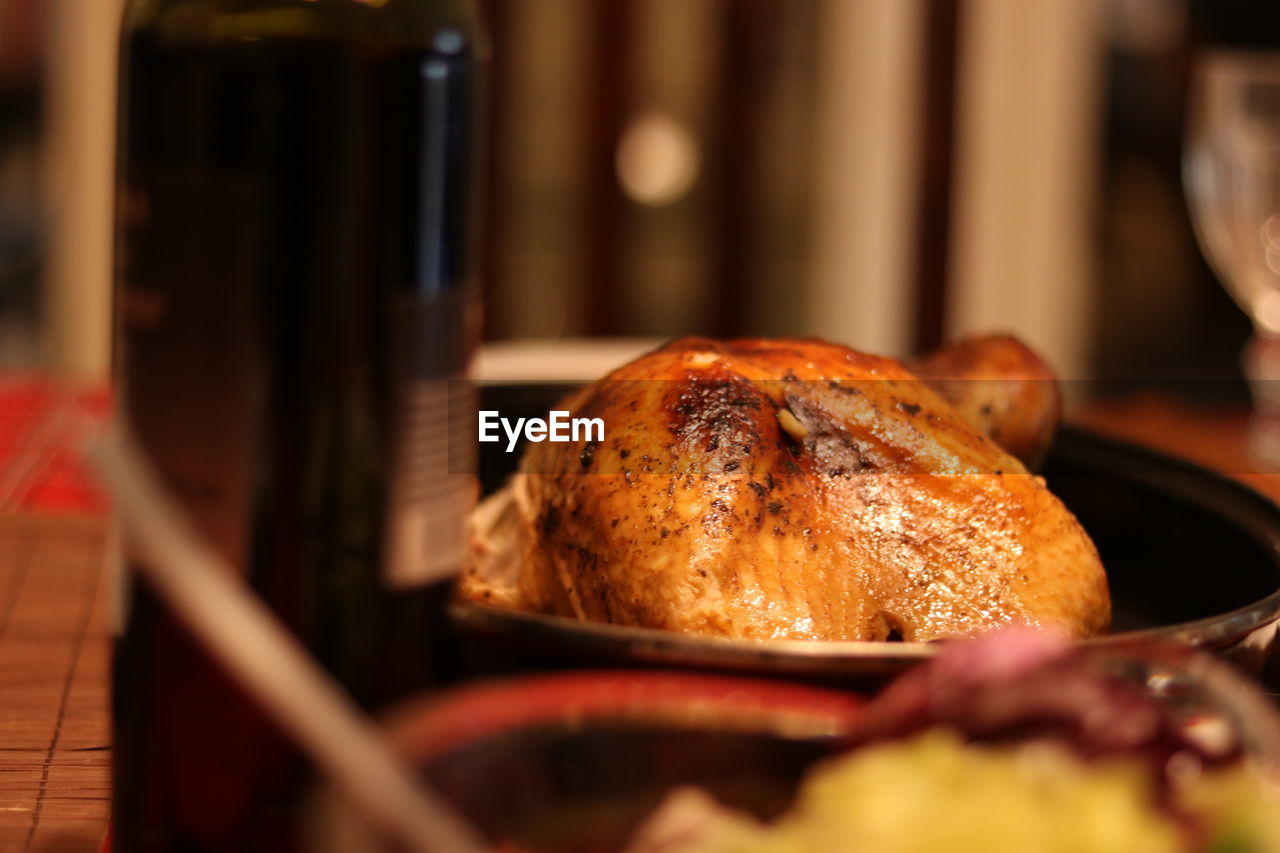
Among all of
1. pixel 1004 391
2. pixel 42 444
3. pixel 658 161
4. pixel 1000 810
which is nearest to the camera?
pixel 1000 810

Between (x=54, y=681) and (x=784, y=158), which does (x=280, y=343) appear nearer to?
(x=54, y=681)

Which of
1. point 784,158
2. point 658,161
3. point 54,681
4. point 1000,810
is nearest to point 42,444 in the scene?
point 54,681

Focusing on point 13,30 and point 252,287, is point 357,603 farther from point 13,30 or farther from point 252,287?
point 13,30

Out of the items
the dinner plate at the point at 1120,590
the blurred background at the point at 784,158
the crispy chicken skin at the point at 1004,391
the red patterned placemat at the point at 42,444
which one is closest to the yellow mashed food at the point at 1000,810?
the dinner plate at the point at 1120,590

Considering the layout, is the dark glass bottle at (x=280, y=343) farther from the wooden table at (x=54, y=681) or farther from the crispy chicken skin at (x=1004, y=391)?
the crispy chicken skin at (x=1004, y=391)

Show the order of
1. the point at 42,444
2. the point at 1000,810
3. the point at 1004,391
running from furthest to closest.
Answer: the point at 42,444, the point at 1004,391, the point at 1000,810
